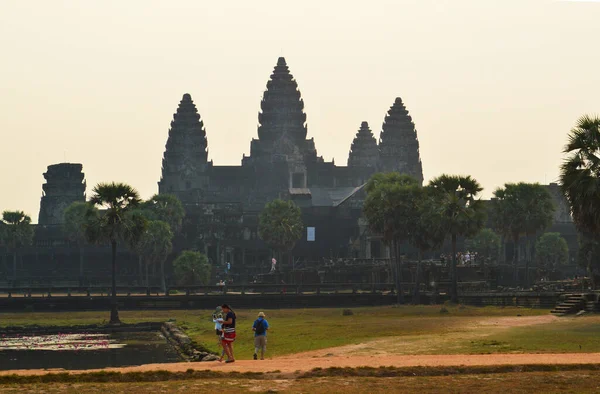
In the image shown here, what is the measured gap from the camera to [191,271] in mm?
122750

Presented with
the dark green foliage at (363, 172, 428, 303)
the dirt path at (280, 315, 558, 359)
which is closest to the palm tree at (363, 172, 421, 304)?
the dark green foliage at (363, 172, 428, 303)

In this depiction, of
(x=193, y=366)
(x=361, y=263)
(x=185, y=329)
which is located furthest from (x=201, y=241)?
(x=193, y=366)

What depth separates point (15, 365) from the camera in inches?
2034

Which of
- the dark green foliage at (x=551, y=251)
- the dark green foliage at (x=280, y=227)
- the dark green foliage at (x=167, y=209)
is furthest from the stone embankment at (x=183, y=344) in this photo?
the dark green foliage at (x=551, y=251)

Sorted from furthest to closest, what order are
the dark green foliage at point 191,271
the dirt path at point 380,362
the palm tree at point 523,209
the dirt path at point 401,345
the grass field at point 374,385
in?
the dark green foliage at point 191,271 < the palm tree at point 523,209 < the dirt path at point 401,345 < the dirt path at point 380,362 < the grass field at point 374,385

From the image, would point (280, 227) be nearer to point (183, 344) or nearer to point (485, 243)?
point (485, 243)

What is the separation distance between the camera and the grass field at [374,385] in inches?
1291

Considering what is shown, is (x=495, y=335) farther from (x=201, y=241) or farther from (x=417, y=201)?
(x=201, y=241)

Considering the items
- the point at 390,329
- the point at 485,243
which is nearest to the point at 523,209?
the point at 485,243

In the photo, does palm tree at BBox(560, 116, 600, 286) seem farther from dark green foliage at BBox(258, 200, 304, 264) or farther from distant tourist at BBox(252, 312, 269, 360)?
dark green foliage at BBox(258, 200, 304, 264)

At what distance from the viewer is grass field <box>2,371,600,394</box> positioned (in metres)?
32.8

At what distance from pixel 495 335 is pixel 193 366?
43.4 ft

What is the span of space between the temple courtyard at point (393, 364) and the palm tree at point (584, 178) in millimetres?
4196

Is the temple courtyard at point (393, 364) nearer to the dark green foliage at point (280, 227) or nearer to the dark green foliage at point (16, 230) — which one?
the dark green foliage at point (280, 227)
